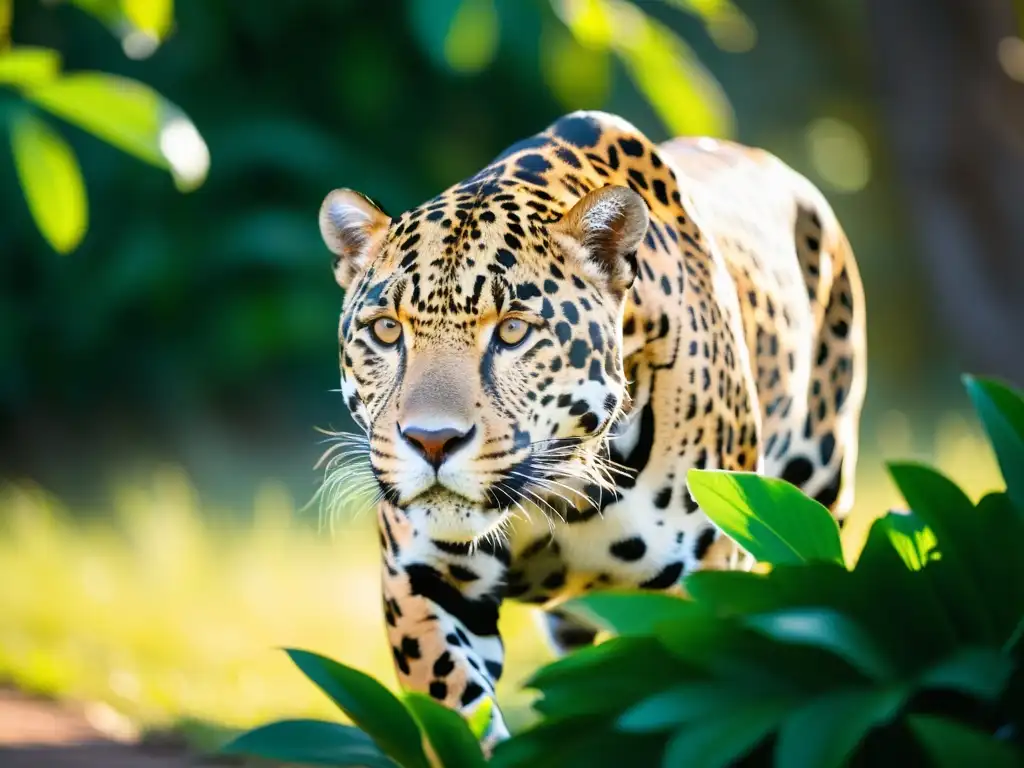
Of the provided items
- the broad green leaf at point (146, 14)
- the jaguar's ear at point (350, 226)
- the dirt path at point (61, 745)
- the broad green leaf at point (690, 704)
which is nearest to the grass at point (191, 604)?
the dirt path at point (61, 745)

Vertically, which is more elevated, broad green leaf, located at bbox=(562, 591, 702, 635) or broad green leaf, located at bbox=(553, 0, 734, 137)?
broad green leaf, located at bbox=(553, 0, 734, 137)

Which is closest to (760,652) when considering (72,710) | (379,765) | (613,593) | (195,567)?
(613,593)

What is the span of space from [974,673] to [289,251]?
941cm

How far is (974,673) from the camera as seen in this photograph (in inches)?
105

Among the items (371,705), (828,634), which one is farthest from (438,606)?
(828,634)

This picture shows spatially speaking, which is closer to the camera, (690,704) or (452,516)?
(690,704)

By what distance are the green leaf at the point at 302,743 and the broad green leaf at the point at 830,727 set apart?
0.89 metres

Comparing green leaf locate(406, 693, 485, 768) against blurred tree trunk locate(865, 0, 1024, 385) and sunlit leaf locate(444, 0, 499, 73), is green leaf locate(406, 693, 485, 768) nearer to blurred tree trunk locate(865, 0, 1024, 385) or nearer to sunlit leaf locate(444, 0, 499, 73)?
sunlit leaf locate(444, 0, 499, 73)

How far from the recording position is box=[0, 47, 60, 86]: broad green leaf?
3.81 meters

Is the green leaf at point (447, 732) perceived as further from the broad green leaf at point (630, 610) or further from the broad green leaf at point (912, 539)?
the broad green leaf at point (912, 539)

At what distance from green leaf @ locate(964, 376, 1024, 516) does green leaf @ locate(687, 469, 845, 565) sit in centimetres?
35

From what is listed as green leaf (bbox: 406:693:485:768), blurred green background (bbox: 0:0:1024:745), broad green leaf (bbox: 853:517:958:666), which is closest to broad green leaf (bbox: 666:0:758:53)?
blurred green background (bbox: 0:0:1024:745)

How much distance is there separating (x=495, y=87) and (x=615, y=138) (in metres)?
8.72

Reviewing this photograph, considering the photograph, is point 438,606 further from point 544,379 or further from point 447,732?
point 447,732
